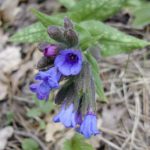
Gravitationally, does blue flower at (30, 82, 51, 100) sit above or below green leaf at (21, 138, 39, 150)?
above

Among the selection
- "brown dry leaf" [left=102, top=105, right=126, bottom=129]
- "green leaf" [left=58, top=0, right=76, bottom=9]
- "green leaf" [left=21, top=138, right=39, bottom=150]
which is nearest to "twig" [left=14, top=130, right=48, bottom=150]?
"green leaf" [left=21, top=138, right=39, bottom=150]

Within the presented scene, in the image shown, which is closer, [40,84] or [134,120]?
[40,84]

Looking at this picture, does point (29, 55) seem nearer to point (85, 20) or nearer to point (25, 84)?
point (25, 84)

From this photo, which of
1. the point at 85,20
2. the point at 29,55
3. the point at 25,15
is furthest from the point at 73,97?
the point at 25,15

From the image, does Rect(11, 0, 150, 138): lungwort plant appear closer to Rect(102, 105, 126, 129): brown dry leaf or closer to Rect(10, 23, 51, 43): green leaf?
Rect(10, 23, 51, 43): green leaf

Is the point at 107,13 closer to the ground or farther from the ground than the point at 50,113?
farther from the ground

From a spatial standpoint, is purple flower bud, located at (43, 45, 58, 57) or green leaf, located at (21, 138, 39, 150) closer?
purple flower bud, located at (43, 45, 58, 57)
